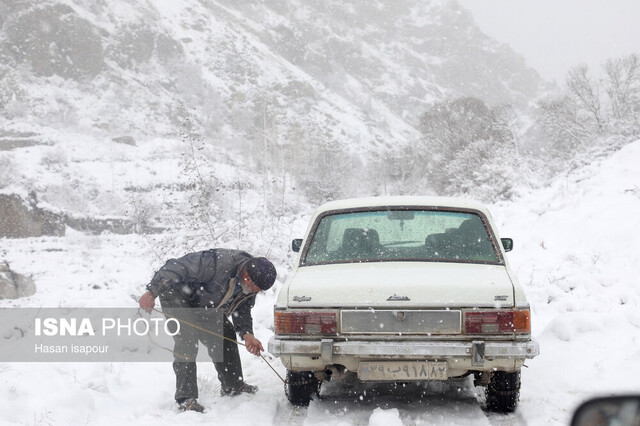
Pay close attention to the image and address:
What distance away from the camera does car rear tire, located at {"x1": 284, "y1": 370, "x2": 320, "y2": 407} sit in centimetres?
448

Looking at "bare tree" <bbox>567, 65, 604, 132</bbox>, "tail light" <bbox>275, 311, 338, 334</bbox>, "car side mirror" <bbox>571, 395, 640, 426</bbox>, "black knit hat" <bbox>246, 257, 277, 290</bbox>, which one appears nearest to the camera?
"car side mirror" <bbox>571, 395, 640, 426</bbox>

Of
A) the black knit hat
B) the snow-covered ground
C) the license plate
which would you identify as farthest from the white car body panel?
the snow-covered ground

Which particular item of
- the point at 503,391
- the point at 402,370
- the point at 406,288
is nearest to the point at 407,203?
the point at 406,288

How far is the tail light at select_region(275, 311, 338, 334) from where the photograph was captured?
13.0ft

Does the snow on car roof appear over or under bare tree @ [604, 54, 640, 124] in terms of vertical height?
under

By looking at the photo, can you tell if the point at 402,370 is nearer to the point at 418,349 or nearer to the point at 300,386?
the point at 418,349

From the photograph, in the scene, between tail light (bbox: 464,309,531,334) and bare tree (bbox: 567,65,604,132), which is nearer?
tail light (bbox: 464,309,531,334)

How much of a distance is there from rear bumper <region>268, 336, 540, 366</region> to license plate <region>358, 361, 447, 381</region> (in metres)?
0.05

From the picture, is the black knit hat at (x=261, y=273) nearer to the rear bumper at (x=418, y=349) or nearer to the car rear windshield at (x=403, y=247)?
the car rear windshield at (x=403, y=247)

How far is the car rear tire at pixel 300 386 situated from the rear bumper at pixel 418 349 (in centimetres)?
57

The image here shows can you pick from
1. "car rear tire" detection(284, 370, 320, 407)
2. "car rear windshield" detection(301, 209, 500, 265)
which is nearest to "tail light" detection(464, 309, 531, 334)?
"car rear windshield" detection(301, 209, 500, 265)

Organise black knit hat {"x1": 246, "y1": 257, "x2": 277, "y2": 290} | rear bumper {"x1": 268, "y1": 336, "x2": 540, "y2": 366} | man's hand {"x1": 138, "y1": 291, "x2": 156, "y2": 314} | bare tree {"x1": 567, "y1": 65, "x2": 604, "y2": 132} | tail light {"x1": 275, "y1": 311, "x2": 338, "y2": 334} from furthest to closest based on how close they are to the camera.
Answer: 1. bare tree {"x1": 567, "y1": 65, "x2": 604, "y2": 132}
2. black knit hat {"x1": 246, "y1": 257, "x2": 277, "y2": 290}
3. man's hand {"x1": 138, "y1": 291, "x2": 156, "y2": 314}
4. tail light {"x1": 275, "y1": 311, "x2": 338, "y2": 334}
5. rear bumper {"x1": 268, "y1": 336, "x2": 540, "y2": 366}

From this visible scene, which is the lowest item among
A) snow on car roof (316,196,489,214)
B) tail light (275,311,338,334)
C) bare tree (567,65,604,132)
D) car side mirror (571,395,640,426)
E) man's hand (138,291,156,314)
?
tail light (275,311,338,334)

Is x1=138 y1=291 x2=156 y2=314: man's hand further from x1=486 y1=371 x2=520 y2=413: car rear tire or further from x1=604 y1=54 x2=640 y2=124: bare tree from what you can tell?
x1=604 y1=54 x2=640 y2=124: bare tree
